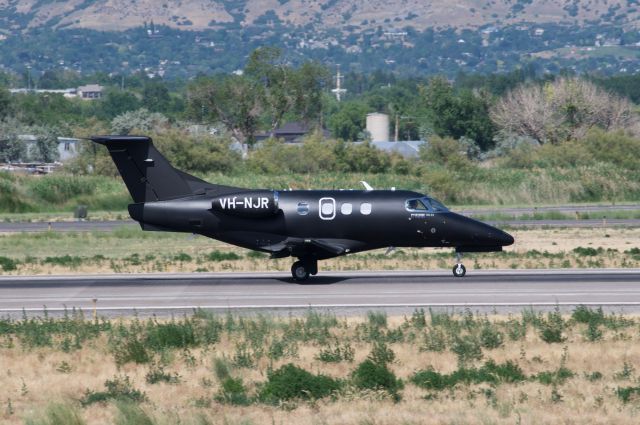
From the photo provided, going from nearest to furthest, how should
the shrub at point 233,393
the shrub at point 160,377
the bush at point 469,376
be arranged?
the shrub at point 233,393 < the bush at point 469,376 < the shrub at point 160,377

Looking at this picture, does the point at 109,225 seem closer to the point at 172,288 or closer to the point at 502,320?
the point at 172,288

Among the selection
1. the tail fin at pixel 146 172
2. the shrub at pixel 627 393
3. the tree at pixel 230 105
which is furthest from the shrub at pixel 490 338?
the tree at pixel 230 105

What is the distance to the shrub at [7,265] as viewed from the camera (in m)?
40.5

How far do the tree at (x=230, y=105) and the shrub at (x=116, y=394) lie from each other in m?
103

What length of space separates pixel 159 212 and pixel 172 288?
2.37 metres

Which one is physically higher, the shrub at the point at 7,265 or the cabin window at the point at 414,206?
the cabin window at the point at 414,206

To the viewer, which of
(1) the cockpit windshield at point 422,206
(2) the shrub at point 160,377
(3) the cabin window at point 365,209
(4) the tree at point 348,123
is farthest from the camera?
(4) the tree at point 348,123

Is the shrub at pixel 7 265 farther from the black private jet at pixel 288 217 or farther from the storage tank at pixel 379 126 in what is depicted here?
the storage tank at pixel 379 126

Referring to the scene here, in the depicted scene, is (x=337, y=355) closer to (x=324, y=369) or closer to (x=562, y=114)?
(x=324, y=369)

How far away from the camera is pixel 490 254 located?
44062 millimetres

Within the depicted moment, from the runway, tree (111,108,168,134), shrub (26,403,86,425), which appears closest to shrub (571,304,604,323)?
the runway

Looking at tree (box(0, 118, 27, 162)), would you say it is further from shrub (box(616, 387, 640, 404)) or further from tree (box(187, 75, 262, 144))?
shrub (box(616, 387, 640, 404))

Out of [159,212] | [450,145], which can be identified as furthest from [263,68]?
[159,212]

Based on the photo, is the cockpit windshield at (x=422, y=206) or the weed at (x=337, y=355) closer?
the weed at (x=337, y=355)
